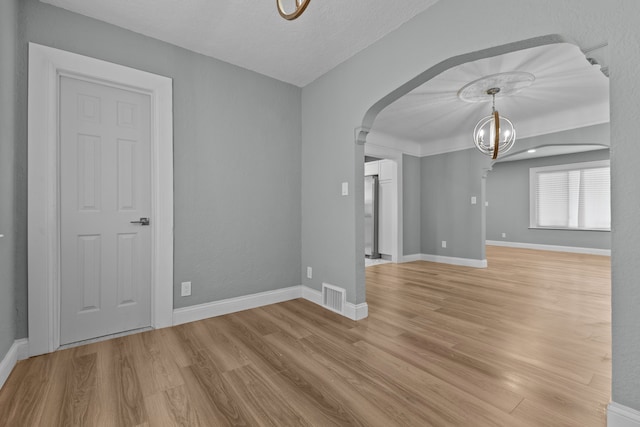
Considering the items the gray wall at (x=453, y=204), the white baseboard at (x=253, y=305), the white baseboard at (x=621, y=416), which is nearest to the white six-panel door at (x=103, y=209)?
the white baseboard at (x=253, y=305)

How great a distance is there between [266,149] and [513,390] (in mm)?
2803

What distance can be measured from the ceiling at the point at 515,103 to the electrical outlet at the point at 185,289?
3.27 m

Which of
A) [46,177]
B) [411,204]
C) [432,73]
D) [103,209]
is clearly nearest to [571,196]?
[411,204]

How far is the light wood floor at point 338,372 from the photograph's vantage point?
1.34 meters

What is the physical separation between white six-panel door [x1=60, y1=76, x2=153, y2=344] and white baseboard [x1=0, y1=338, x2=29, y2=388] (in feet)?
0.65

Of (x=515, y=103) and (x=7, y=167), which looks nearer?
Answer: (x=7, y=167)

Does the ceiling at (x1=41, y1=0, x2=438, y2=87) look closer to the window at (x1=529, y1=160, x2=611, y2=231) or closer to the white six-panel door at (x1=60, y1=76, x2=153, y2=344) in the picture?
the white six-panel door at (x1=60, y1=76, x2=153, y2=344)

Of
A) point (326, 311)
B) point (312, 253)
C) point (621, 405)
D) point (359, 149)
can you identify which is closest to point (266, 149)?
point (359, 149)

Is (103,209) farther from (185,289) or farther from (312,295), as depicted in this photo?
(312,295)

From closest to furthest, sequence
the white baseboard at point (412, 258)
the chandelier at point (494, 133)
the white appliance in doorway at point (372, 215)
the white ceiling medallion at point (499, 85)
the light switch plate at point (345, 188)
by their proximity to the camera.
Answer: the light switch plate at point (345, 188) < the white ceiling medallion at point (499, 85) < the chandelier at point (494, 133) < the white baseboard at point (412, 258) < the white appliance in doorway at point (372, 215)

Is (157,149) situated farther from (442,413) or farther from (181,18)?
(442,413)

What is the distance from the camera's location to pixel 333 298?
2.84m

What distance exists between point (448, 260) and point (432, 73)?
4392 mm

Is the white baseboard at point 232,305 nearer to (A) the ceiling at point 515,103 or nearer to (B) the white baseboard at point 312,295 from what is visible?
(B) the white baseboard at point 312,295
